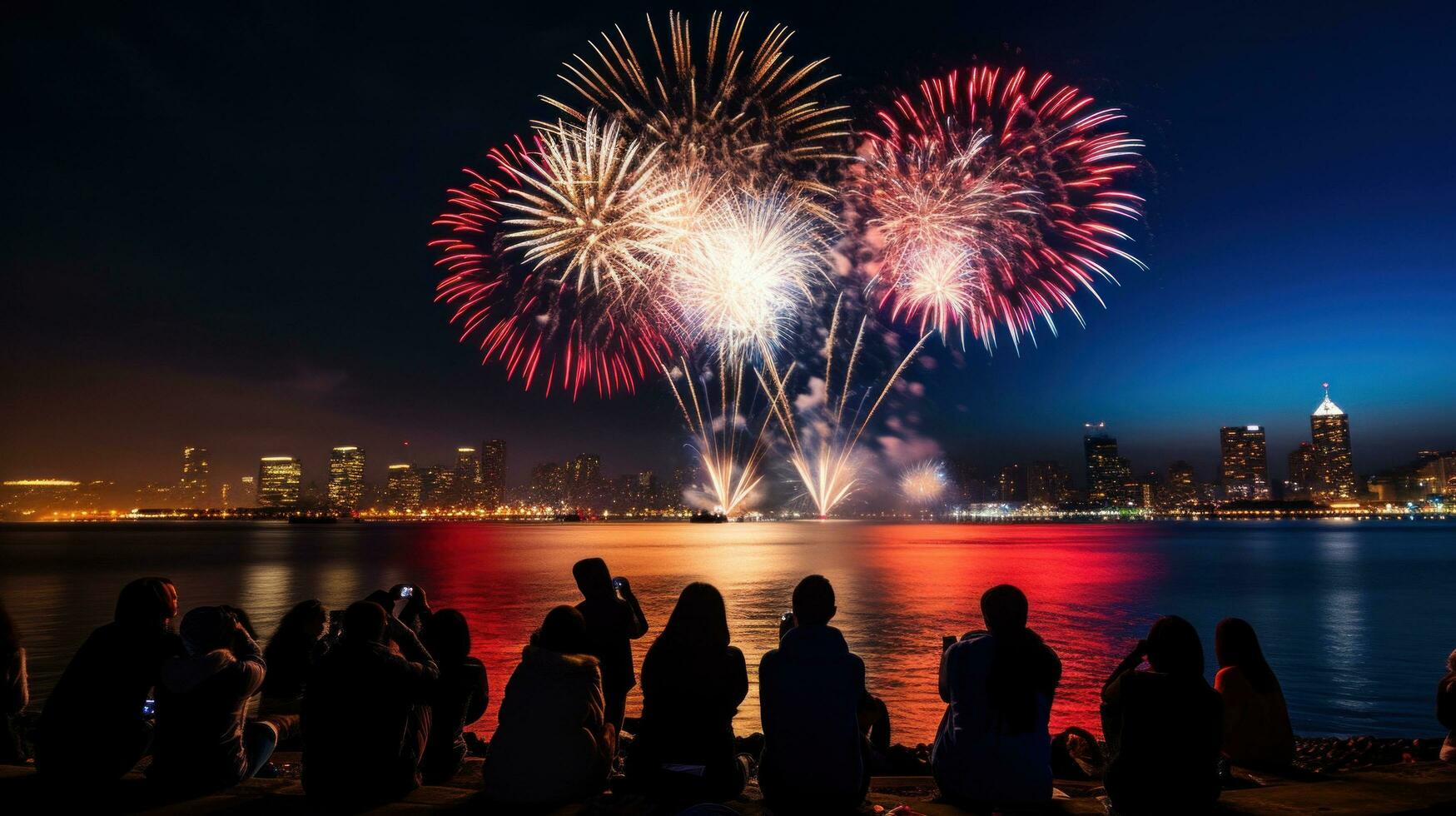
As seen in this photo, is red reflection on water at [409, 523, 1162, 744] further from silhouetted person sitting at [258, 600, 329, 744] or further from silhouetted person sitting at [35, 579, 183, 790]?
silhouetted person sitting at [35, 579, 183, 790]

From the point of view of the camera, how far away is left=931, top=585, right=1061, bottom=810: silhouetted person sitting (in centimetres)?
500

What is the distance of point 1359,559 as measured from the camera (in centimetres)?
6656

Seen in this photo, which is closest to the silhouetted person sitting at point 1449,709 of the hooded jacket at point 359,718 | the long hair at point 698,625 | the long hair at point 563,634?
the long hair at point 698,625

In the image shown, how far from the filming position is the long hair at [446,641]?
249 inches

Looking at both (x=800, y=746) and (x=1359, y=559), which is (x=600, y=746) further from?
(x=1359, y=559)

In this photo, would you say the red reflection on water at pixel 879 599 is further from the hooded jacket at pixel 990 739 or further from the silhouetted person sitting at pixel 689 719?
the silhouetted person sitting at pixel 689 719

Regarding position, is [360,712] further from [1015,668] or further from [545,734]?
[1015,668]

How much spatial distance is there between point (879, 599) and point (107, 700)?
3010cm

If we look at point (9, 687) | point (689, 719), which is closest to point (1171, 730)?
point (689, 719)

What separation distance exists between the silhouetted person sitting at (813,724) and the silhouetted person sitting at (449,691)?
2.63 meters

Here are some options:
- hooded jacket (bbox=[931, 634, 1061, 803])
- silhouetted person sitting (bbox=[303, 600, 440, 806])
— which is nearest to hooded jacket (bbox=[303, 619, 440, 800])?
silhouetted person sitting (bbox=[303, 600, 440, 806])

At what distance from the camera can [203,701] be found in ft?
17.5

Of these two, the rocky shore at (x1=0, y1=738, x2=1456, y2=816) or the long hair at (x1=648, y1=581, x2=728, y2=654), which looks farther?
the long hair at (x1=648, y1=581, x2=728, y2=654)

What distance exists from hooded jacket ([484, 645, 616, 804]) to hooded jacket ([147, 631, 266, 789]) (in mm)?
1895
